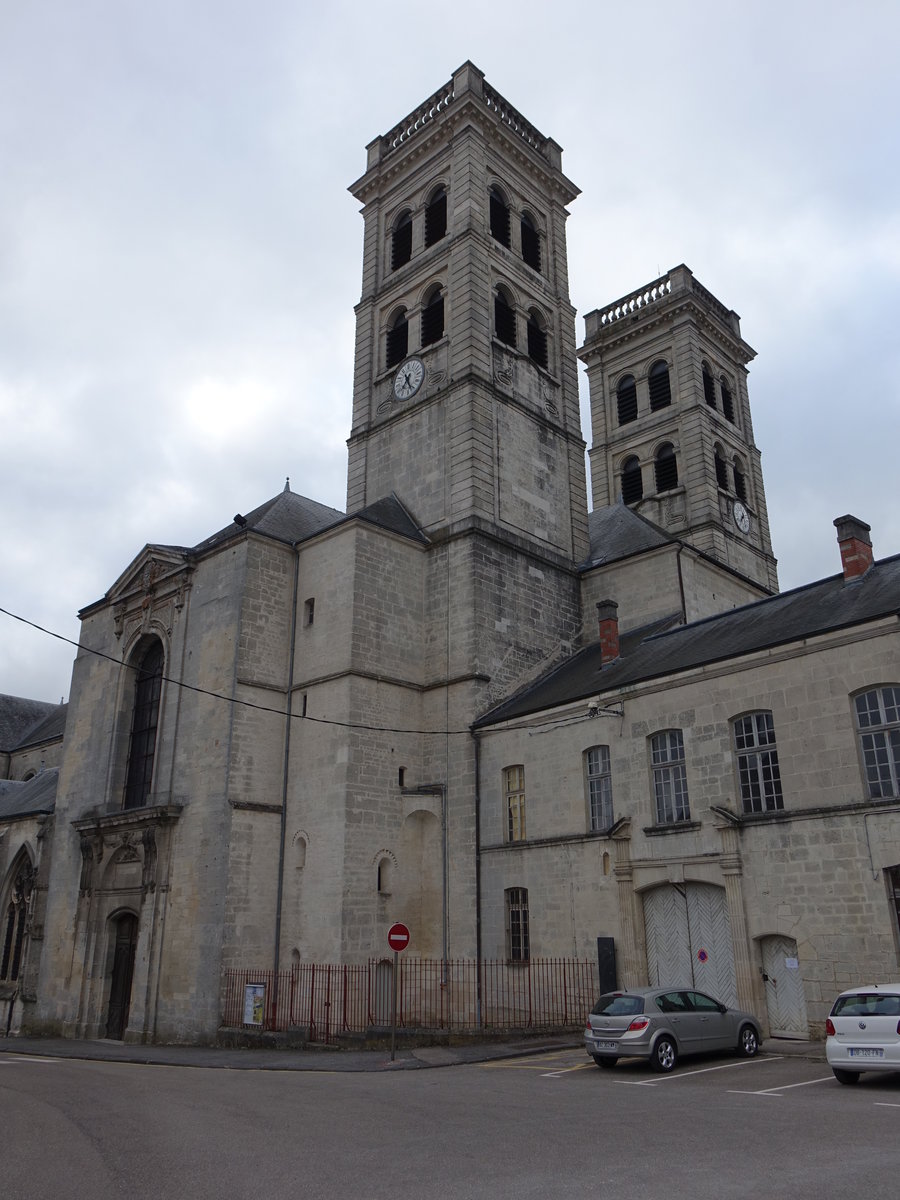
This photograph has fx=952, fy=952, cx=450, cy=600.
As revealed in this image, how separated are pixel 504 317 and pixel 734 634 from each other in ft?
52.2

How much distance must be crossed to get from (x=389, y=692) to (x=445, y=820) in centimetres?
369

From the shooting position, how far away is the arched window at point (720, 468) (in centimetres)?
4144

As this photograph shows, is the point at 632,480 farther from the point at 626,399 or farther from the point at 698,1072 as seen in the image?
the point at 698,1072

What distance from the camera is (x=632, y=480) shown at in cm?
4347

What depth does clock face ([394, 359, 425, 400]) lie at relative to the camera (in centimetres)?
3116

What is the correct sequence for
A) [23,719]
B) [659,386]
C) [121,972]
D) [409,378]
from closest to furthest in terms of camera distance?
[121,972], [409,378], [659,386], [23,719]

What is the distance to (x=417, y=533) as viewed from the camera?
2845 cm

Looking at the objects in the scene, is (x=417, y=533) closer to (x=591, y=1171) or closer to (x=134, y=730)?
(x=134, y=730)

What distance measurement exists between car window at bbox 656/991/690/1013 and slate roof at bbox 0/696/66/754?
128 feet

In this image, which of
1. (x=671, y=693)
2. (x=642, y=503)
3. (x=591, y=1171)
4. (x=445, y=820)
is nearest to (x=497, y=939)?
(x=445, y=820)

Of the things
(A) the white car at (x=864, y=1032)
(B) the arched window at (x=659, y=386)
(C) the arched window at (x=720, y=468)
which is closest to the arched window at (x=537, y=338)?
(B) the arched window at (x=659, y=386)

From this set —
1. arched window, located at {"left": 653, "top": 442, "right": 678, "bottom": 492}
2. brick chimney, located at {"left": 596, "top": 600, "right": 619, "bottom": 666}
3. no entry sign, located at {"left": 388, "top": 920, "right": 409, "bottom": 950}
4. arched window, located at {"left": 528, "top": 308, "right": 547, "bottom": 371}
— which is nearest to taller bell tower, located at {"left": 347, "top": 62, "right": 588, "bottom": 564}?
arched window, located at {"left": 528, "top": 308, "right": 547, "bottom": 371}

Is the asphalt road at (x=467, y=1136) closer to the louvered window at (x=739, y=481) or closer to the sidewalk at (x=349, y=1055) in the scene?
the sidewalk at (x=349, y=1055)

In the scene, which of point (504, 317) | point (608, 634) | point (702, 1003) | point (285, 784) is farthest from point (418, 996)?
point (504, 317)
